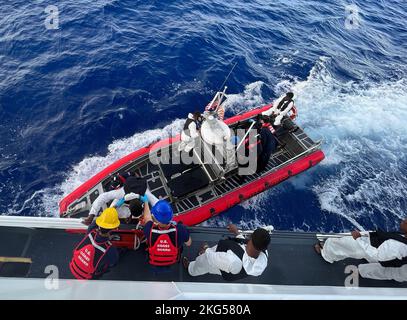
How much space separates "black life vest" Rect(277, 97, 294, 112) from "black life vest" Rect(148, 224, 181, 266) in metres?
6.39

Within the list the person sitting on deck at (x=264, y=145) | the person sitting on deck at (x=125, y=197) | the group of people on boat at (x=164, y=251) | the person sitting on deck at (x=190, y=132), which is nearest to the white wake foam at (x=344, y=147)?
the person sitting on deck at (x=264, y=145)

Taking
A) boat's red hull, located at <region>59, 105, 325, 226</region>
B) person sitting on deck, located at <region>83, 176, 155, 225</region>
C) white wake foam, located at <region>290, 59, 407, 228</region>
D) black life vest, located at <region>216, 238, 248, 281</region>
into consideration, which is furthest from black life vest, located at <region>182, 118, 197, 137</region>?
white wake foam, located at <region>290, 59, 407, 228</region>

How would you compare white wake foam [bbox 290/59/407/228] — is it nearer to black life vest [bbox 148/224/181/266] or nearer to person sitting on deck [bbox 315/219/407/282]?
person sitting on deck [bbox 315/219/407/282]

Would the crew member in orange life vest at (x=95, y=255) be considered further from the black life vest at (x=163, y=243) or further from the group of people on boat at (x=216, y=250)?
the black life vest at (x=163, y=243)

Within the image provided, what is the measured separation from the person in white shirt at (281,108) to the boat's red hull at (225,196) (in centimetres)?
145

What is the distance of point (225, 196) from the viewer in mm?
8352

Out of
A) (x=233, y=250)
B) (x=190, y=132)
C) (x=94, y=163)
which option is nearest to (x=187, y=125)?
(x=190, y=132)

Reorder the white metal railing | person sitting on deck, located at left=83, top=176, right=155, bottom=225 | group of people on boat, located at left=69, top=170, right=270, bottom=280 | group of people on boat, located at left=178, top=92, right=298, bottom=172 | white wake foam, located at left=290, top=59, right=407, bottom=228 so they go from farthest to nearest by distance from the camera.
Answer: white wake foam, located at left=290, top=59, right=407, bottom=228 → group of people on boat, located at left=178, top=92, right=298, bottom=172 → person sitting on deck, located at left=83, top=176, right=155, bottom=225 → the white metal railing → group of people on boat, located at left=69, top=170, right=270, bottom=280

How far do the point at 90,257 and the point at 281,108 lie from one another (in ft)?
24.1

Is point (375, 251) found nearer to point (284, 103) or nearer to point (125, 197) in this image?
point (125, 197)

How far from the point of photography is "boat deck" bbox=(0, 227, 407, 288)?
4.89 metres

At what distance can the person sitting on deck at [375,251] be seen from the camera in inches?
173
